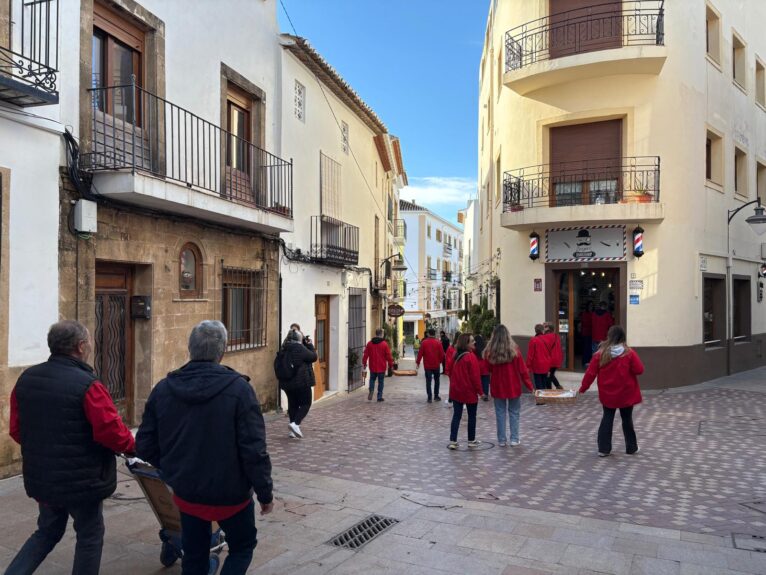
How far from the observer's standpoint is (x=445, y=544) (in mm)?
4621

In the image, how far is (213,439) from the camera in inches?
120

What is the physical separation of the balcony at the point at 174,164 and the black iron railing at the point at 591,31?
6688 millimetres

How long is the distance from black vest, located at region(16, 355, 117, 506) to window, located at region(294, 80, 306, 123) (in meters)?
10.4

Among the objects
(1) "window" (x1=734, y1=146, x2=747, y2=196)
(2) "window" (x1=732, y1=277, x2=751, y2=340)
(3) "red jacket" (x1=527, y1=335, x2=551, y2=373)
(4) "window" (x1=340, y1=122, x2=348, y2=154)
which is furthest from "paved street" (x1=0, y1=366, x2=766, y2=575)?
(1) "window" (x1=734, y1=146, x2=747, y2=196)

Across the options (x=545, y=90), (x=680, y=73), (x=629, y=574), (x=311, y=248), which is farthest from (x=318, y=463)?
(x=680, y=73)

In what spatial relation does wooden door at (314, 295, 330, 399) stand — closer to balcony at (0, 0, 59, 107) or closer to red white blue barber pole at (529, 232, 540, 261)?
red white blue barber pole at (529, 232, 540, 261)

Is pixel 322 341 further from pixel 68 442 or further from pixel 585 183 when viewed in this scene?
pixel 68 442

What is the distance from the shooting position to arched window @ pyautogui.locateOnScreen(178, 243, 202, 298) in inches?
355

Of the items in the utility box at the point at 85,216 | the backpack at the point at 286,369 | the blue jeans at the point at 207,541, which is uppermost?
the utility box at the point at 85,216

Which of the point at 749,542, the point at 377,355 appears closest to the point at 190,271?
the point at 377,355

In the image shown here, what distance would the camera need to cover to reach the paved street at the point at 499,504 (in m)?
4.31

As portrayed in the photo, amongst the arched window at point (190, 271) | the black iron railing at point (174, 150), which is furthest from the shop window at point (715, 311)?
the arched window at point (190, 271)

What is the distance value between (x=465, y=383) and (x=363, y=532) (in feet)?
10.7

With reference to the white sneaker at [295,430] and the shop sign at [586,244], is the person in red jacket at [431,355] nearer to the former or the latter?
the shop sign at [586,244]
